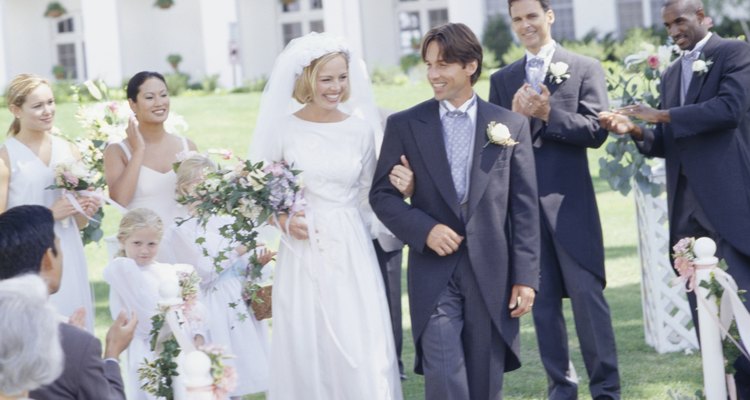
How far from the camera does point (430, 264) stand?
642 centimetres

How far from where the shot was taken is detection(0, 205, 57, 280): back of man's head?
4.90 meters

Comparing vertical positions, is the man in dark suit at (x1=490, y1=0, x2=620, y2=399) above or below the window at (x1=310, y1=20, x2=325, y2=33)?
below

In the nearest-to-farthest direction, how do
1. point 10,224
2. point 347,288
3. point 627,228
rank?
point 10,224
point 347,288
point 627,228

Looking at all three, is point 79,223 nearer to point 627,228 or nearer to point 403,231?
point 403,231

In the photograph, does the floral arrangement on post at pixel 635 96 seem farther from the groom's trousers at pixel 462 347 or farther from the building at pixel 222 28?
the building at pixel 222 28

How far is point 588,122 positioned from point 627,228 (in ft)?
29.4

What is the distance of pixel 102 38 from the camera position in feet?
123

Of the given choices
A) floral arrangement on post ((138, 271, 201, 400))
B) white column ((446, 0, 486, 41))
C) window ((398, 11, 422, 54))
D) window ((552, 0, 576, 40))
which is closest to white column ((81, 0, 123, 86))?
window ((398, 11, 422, 54))

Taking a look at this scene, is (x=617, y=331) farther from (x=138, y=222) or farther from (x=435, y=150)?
(x=138, y=222)

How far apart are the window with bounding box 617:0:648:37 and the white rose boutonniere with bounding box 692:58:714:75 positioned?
28.6 metres

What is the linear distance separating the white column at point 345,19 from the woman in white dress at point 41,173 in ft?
96.5

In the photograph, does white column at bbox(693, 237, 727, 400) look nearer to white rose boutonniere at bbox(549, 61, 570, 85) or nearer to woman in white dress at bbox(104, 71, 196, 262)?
white rose boutonniere at bbox(549, 61, 570, 85)

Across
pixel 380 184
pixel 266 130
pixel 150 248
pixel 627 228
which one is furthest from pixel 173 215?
pixel 627 228

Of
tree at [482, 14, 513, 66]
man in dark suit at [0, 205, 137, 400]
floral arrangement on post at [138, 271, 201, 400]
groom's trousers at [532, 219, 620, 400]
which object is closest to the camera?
man in dark suit at [0, 205, 137, 400]
